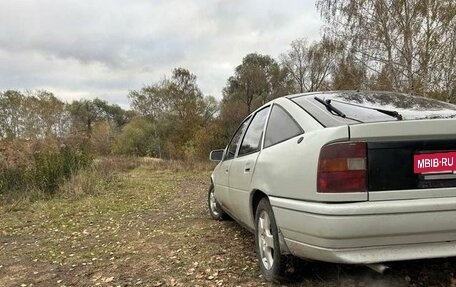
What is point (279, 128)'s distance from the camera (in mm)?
3334

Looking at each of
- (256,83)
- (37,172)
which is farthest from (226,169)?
(256,83)

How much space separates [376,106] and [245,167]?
4.48ft

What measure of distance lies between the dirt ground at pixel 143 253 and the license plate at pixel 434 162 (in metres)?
1.05

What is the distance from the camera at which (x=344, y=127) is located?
8.00 ft

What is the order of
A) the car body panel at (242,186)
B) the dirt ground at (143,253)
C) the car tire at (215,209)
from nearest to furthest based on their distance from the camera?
the dirt ground at (143,253) < the car body panel at (242,186) < the car tire at (215,209)

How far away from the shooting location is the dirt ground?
10.4 feet

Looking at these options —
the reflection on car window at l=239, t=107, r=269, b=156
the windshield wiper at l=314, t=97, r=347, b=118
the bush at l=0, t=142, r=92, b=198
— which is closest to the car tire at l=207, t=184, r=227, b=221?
the reflection on car window at l=239, t=107, r=269, b=156

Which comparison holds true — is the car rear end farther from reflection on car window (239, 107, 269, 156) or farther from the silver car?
reflection on car window (239, 107, 269, 156)

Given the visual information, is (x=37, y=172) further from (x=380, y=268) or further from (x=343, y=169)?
(x=380, y=268)

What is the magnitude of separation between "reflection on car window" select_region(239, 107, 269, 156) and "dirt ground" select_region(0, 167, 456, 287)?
1.12 m

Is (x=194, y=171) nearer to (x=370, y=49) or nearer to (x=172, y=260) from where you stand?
(x=370, y=49)

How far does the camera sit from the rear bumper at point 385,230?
2.31 meters

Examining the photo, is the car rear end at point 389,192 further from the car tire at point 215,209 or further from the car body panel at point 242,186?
the car tire at point 215,209

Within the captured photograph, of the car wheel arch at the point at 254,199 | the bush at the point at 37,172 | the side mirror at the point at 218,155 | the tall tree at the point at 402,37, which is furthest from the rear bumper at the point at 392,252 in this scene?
the tall tree at the point at 402,37
